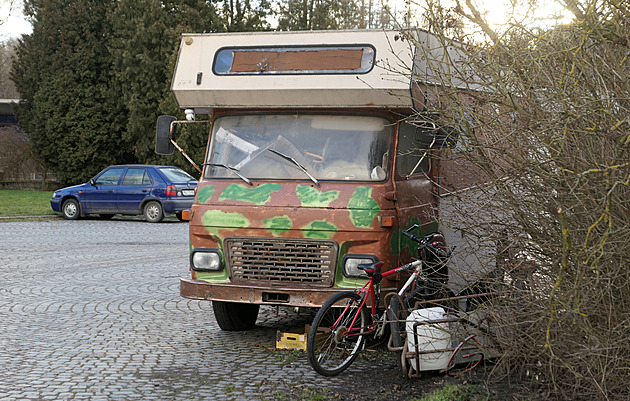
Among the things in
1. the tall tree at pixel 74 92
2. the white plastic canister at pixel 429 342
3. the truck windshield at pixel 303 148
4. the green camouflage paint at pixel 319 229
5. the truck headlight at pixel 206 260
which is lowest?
the white plastic canister at pixel 429 342

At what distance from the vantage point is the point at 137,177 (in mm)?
23547

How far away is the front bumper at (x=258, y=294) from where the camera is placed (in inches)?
281

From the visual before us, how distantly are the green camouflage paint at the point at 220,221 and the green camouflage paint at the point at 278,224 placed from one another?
21 centimetres

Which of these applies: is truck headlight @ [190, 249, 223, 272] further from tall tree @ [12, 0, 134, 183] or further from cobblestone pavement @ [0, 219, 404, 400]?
tall tree @ [12, 0, 134, 183]

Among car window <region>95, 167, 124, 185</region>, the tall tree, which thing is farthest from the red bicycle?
the tall tree

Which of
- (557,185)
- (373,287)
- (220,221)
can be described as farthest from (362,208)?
(557,185)

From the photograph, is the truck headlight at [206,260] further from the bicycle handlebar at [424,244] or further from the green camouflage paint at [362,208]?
the bicycle handlebar at [424,244]

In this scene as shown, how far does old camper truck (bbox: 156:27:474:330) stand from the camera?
728 centimetres

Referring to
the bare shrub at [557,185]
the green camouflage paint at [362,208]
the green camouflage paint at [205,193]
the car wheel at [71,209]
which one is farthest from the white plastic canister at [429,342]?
the car wheel at [71,209]

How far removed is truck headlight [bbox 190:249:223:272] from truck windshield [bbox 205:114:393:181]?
75 cm

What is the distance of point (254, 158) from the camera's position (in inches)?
313

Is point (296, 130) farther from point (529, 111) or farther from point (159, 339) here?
point (529, 111)

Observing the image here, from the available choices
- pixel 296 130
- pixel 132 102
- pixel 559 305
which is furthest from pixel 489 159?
pixel 132 102

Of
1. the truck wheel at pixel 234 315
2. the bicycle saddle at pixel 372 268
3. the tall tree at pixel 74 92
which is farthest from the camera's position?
the tall tree at pixel 74 92
